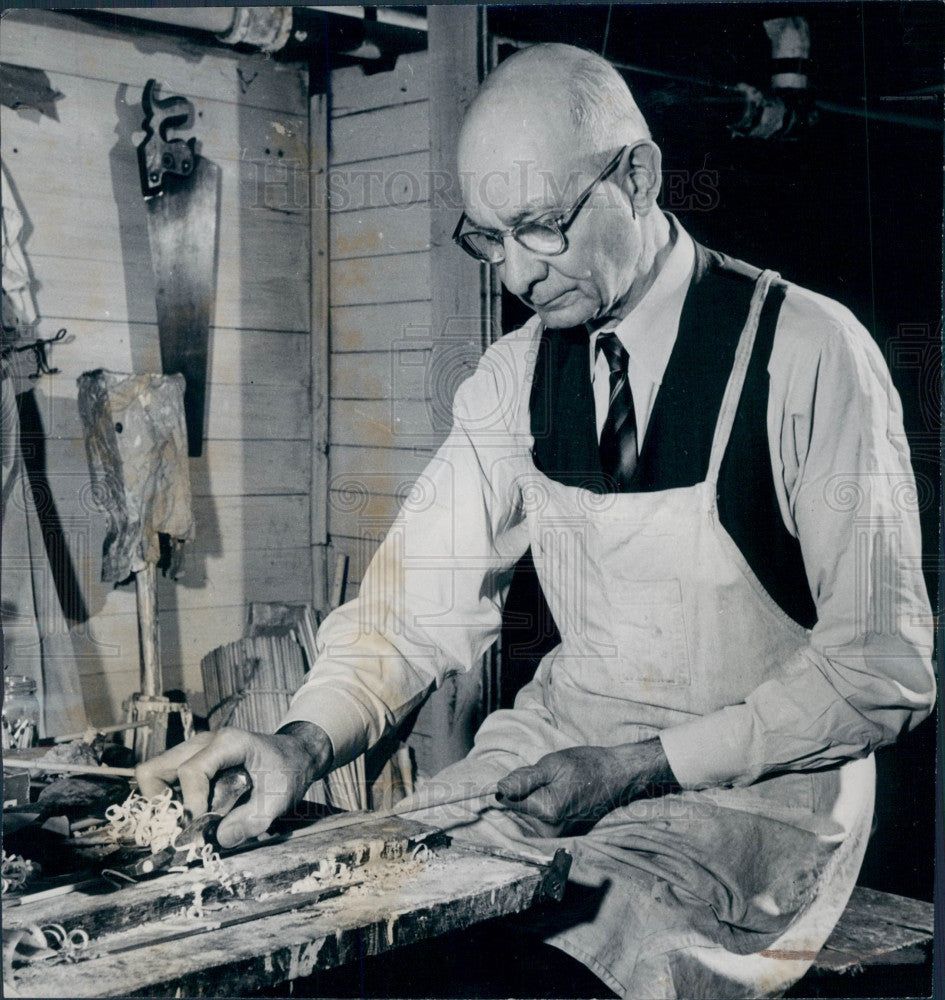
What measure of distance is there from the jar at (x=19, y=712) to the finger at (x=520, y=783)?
0.98 metres

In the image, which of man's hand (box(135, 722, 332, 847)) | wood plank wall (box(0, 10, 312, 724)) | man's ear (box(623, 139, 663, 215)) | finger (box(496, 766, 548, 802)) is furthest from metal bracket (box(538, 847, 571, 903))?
man's ear (box(623, 139, 663, 215))

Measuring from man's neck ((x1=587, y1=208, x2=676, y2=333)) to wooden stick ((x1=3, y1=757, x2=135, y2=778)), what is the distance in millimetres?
1340

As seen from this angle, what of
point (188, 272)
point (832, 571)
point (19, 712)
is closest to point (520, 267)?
point (188, 272)

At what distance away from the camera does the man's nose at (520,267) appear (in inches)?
92.4

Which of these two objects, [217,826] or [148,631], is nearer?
[217,826]

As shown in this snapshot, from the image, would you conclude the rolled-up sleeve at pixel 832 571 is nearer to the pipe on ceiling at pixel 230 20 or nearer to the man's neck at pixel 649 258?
the man's neck at pixel 649 258

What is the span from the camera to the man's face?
7.46 feet

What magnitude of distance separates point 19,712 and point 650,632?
1.31m

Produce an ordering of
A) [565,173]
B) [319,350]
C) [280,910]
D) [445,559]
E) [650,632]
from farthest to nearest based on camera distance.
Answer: [319,350] → [445,559] → [650,632] → [565,173] → [280,910]

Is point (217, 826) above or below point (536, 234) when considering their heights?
below

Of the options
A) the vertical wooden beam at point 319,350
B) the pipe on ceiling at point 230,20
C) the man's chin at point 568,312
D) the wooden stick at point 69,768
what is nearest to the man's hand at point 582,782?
the vertical wooden beam at point 319,350

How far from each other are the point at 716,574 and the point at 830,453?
319 millimetres

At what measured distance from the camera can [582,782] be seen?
94.0 inches

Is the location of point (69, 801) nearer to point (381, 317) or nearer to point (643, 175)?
point (381, 317)
